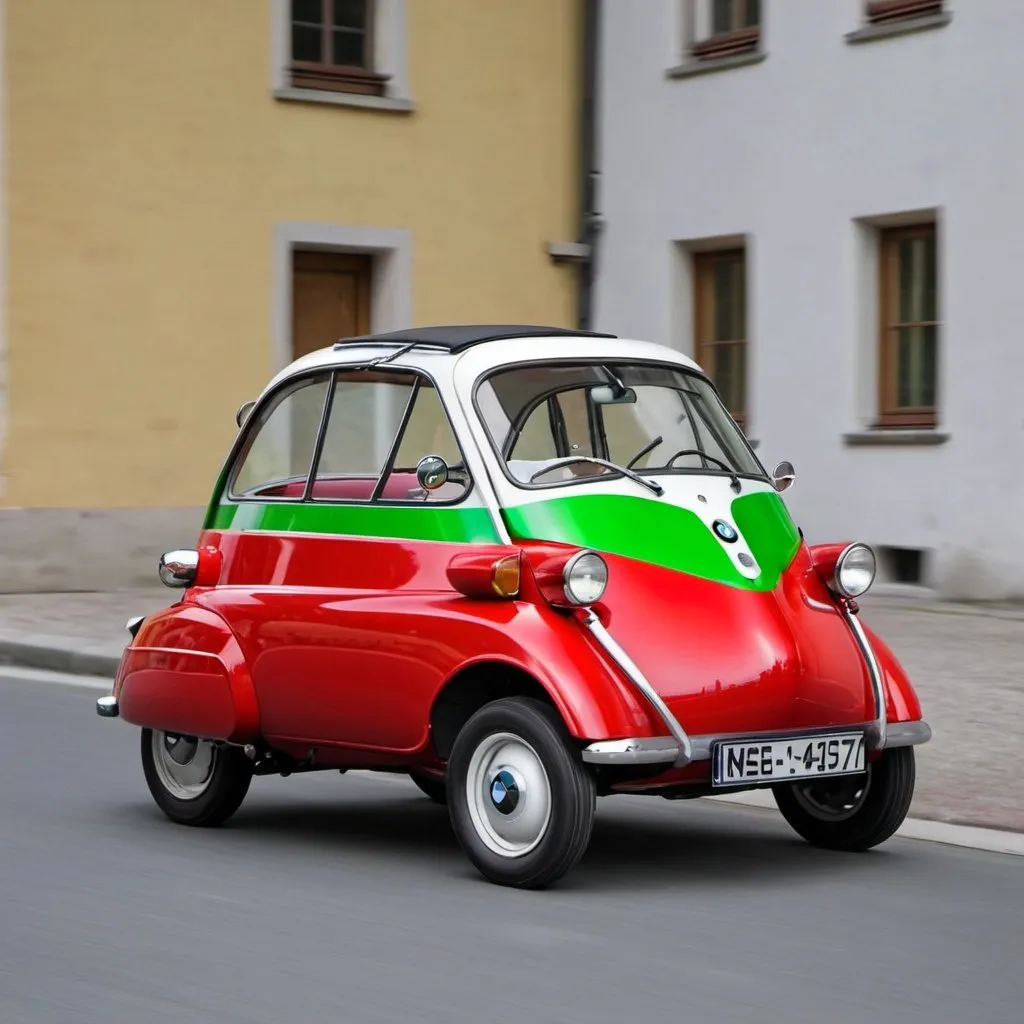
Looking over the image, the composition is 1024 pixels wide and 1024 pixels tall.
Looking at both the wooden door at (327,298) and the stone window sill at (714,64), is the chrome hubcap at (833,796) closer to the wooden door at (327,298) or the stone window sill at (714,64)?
the stone window sill at (714,64)

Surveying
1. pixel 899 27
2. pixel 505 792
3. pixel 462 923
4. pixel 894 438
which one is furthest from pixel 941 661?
pixel 462 923

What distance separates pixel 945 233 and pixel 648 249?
149 inches

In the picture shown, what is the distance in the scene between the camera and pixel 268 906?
638 cm

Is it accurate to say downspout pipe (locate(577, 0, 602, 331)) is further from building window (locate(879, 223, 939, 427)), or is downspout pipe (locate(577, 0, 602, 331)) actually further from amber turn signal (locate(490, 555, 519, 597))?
amber turn signal (locate(490, 555, 519, 597))

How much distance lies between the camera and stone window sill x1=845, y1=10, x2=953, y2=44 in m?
17.2

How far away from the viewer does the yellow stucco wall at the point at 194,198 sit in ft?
58.5

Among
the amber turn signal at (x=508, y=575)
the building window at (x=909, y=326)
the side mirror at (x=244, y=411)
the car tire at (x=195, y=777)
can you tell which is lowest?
the car tire at (x=195, y=777)

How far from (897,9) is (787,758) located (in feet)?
40.0

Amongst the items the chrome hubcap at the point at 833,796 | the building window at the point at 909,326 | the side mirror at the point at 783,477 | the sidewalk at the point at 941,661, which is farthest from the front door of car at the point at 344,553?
the building window at the point at 909,326

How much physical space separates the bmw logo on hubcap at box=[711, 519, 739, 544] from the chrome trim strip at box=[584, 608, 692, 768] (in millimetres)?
637

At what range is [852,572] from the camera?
281 inches

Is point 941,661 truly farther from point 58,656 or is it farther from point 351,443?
point 351,443

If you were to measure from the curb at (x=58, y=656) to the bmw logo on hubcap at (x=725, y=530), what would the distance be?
6.54 m

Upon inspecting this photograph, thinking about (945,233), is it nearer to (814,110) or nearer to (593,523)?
(814,110)
